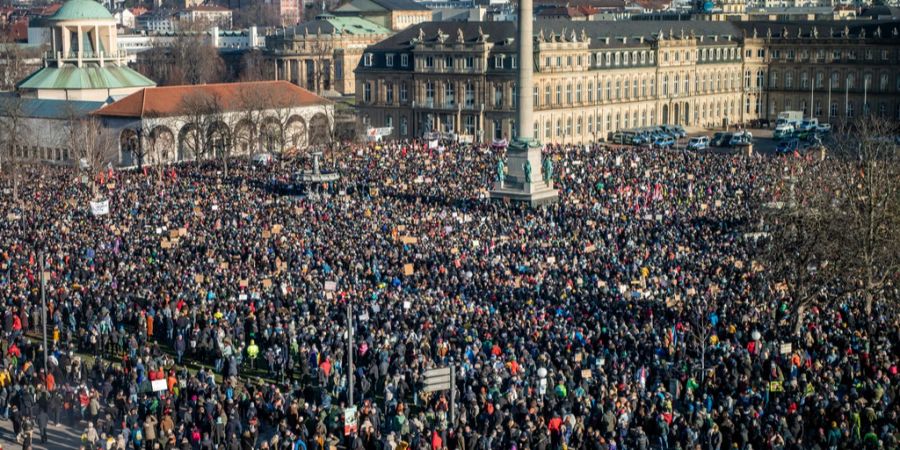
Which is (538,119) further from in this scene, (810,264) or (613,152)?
(810,264)

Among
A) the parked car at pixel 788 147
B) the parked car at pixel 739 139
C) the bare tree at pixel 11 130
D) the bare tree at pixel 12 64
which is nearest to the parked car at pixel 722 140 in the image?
the parked car at pixel 739 139

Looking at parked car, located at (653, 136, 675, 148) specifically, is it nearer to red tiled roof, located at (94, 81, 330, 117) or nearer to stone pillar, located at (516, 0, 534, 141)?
red tiled roof, located at (94, 81, 330, 117)

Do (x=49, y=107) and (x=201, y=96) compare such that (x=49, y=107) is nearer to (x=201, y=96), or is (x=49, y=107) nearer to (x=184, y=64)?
(x=201, y=96)

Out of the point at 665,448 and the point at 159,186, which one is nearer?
the point at 665,448

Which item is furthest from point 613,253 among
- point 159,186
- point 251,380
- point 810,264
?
point 159,186

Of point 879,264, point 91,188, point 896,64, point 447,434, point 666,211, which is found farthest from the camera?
point 896,64

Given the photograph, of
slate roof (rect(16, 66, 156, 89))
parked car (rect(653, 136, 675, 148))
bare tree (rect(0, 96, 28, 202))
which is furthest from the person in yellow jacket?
slate roof (rect(16, 66, 156, 89))
